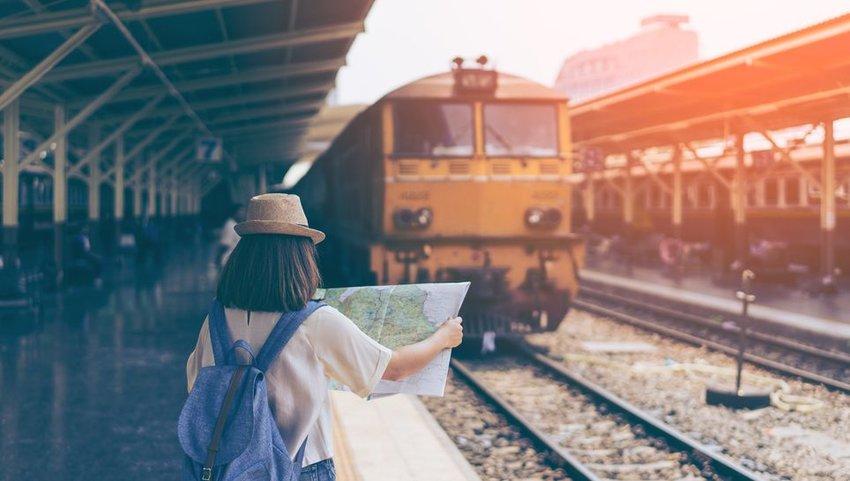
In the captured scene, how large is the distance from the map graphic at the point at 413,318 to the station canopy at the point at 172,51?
785 centimetres

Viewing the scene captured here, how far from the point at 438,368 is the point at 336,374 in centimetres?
36

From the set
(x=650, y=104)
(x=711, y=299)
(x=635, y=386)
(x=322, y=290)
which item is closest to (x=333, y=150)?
(x=650, y=104)

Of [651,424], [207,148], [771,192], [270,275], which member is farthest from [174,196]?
[270,275]

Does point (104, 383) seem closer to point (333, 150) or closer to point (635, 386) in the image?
point (635, 386)

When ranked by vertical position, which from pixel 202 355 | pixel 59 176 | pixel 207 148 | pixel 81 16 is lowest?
pixel 202 355

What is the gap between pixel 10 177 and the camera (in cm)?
1205

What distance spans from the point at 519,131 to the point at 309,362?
8.10 meters

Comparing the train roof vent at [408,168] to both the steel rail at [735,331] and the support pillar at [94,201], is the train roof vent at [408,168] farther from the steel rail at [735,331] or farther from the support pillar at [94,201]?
the support pillar at [94,201]

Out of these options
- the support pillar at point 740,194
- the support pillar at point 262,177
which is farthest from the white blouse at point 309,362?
the support pillar at point 262,177

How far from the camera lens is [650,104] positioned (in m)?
15.3

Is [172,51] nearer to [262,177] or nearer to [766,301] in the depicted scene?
[766,301]

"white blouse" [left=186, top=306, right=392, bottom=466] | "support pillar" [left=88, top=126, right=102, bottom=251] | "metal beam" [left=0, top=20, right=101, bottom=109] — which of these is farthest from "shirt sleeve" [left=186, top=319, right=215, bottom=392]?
"support pillar" [left=88, top=126, right=102, bottom=251]

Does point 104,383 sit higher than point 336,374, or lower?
lower

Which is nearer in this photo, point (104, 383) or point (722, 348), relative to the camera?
point (104, 383)
